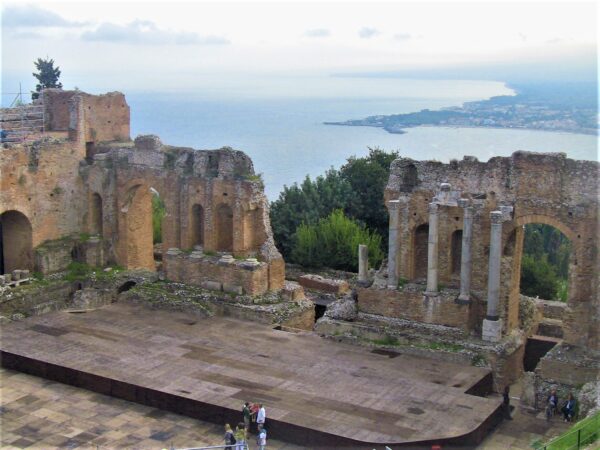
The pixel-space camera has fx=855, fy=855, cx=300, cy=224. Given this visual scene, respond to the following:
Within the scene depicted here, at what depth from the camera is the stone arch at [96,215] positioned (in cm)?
3238

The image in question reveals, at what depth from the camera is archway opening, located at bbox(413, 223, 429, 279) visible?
2602cm

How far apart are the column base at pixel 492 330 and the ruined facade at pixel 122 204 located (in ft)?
25.5

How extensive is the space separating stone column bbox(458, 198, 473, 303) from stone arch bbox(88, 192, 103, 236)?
580 inches

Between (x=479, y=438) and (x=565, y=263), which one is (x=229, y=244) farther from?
(x=565, y=263)

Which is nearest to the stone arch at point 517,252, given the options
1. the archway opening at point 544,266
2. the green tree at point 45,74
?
the archway opening at point 544,266

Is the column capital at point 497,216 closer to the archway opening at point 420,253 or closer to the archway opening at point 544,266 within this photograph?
the archway opening at point 420,253

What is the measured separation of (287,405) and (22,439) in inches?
241

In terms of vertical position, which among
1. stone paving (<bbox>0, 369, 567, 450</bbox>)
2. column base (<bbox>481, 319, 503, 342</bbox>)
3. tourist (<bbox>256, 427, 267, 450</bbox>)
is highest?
column base (<bbox>481, 319, 503, 342</bbox>)

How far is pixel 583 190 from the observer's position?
22516 mm

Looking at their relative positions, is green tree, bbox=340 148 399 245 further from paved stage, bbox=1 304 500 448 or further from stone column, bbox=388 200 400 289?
paved stage, bbox=1 304 500 448

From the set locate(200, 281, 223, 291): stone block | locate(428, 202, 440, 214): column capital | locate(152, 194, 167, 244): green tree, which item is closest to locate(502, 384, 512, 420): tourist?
locate(428, 202, 440, 214): column capital

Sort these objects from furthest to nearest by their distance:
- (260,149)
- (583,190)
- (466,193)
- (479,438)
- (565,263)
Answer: (260,149), (565,263), (466,193), (583,190), (479,438)

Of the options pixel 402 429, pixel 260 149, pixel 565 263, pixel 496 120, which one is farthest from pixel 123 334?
pixel 260 149

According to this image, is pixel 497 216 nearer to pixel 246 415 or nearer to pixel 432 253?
pixel 432 253
